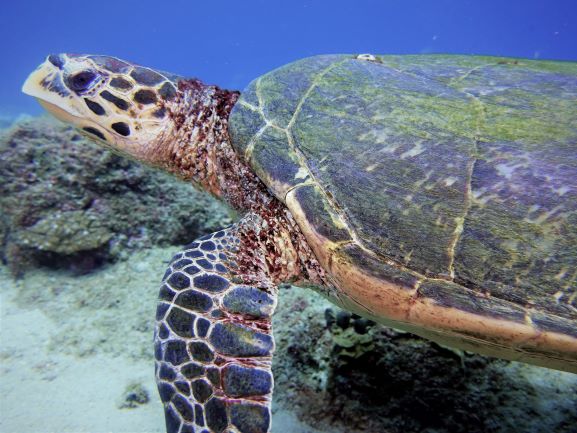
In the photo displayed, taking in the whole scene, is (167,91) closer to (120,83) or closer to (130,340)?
(120,83)

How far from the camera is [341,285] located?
6.66ft

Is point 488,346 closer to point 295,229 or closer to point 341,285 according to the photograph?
point 341,285

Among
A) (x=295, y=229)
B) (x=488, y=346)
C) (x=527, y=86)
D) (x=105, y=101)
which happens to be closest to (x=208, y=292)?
(x=295, y=229)

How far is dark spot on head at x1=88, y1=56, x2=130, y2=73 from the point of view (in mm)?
2981

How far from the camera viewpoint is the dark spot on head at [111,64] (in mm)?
2981

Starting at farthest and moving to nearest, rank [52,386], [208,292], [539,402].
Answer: [52,386]
[539,402]
[208,292]

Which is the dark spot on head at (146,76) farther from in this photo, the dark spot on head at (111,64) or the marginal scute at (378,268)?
the marginal scute at (378,268)

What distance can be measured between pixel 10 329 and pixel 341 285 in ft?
12.1

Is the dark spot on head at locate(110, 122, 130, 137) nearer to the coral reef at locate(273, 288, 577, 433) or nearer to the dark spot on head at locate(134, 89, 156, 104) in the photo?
the dark spot on head at locate(134, 89, 156, 104)

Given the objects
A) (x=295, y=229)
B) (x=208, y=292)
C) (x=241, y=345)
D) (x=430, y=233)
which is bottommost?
(x=241, y=345)

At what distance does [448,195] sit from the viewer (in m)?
1.86

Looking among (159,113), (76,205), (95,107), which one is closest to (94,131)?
(95,107)

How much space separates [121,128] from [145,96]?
35 cm

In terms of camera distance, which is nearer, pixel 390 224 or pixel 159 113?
pixel 390 224
